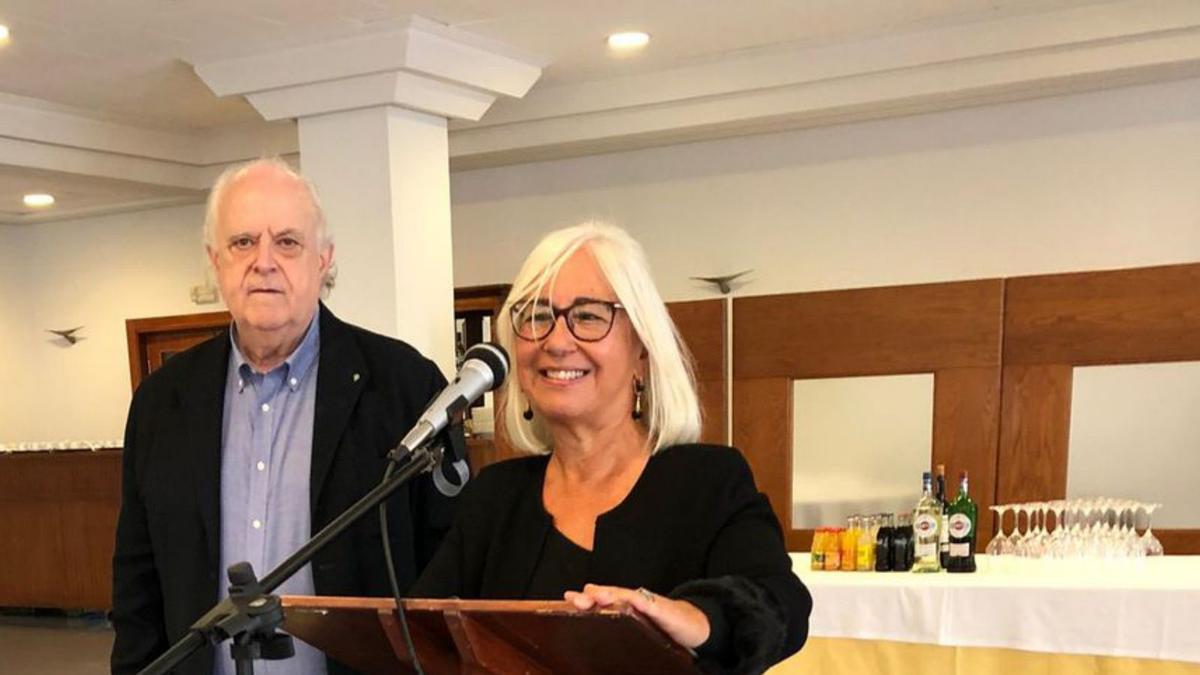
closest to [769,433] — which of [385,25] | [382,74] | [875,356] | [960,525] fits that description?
[875,356]

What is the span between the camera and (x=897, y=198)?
4.82 metres

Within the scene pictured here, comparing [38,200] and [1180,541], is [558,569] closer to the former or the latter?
[1180,541]

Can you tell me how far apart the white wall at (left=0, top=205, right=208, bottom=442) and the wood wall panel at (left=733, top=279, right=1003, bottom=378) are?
420 centimetres

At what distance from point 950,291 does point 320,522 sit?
3.02m

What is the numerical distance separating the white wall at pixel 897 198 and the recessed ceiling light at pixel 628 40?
116 centimetres

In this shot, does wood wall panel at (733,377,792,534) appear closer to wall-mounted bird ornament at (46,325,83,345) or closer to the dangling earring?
the dangling earring

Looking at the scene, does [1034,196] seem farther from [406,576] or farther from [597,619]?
[597,619]

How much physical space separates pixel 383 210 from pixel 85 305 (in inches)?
167

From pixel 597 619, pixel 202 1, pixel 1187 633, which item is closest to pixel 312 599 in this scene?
pixel 597 619

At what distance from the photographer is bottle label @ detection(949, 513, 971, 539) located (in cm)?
303

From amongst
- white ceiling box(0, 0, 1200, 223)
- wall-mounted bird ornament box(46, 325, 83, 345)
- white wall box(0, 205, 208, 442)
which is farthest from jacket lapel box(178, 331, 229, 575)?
wall-mounted bird ornament box(46, 325, 83, 345)

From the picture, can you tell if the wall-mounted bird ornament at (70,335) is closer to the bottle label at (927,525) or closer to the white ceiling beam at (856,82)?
the white ceiling beam at (856,82)

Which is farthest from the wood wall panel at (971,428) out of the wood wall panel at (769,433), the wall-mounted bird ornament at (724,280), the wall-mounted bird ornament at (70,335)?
the wall-mounted bird ornament at (70,335)

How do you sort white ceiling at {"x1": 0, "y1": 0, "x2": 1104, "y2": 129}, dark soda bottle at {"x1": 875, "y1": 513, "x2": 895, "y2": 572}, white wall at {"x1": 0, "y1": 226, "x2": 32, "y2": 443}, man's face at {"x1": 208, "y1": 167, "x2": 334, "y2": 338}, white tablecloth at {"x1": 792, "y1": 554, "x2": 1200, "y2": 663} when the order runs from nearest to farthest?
1. man's face at {"x1": 208, "y1": 167, "x2": 334, "y2": 338}
2. white tablecloth at {"x1": 792, "y1": 554, "x2": 1200, "y2": 663}
3. dark soda bottle at {"x1": 875, "y1": 513, "x2": 895, "y2": 572}
4. white ceiling at {"x1": 0, "y1": 0, "x2": 1104, "y2": 129}
5. white wall at {"x1": 0, "y1": 226, "x2": 32, "y2": 443}
